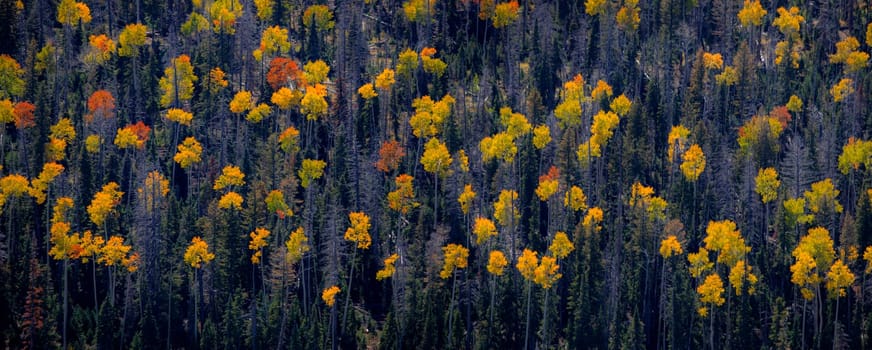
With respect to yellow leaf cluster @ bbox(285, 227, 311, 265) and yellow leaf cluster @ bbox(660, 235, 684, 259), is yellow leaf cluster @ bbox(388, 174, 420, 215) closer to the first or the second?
yellow leaf cluster @ bbox(285, 227, 311, 265)

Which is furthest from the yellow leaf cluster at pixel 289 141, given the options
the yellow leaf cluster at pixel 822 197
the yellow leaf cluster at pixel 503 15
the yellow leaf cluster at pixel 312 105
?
the yellow leaf cluster at pixel 822 197

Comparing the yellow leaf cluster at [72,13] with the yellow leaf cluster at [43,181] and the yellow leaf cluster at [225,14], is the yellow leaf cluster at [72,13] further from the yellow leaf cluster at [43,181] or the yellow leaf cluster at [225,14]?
the yellow leaf cluster at [43,181]

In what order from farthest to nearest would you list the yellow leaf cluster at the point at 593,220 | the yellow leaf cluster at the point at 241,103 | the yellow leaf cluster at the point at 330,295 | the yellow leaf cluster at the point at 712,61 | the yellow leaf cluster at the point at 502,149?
the yellow leaf cluster at the point at 712,61, the yellow leaf cluster at the point at 241,103, the yellow leaf cluster at the point at 502,149, the yellow leaf cluster at the point at 593,220, the yellow leaf cluster at the point at 330,295

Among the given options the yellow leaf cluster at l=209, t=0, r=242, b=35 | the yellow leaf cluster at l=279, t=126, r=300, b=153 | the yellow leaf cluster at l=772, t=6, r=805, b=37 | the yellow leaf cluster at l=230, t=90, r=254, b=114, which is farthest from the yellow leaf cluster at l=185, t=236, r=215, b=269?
the yellow leaf cluster at l=772, t=6, r=805, b=37

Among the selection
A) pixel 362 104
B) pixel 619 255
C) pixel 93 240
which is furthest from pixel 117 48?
pixel 619 255

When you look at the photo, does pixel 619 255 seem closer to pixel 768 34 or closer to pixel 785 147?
pixel 785 147

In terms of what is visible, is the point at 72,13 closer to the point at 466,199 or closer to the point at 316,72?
the point at 316,72
